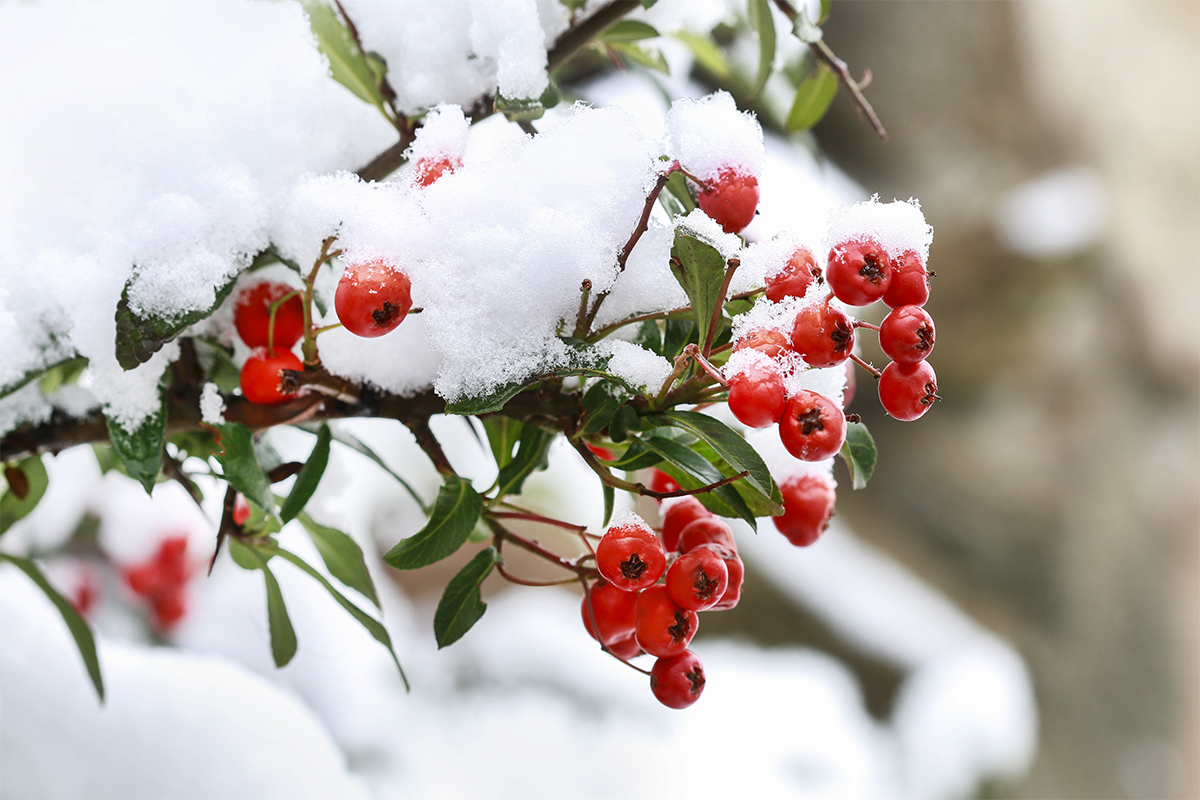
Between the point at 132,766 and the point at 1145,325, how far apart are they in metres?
1.88

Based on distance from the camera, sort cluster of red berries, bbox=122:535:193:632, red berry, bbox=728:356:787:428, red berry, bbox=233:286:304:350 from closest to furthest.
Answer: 1. red berry, bbox=728:356:787:428
2. red berry, bbox=233:286:304:350
3. cluster of red berries, bbox=122:535:193:632

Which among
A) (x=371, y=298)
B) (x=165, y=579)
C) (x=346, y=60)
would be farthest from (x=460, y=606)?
(x=165, y=579)

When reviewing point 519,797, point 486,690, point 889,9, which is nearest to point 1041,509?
point 889,9

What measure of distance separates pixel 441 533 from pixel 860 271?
186 millimetres

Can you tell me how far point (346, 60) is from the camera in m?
0.41

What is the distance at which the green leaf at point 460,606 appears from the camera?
34cm

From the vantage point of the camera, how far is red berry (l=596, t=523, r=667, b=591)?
30 centimetres

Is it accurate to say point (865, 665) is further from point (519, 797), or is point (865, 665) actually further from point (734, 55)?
point (734, 55)

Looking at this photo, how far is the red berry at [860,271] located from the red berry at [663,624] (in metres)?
0.12

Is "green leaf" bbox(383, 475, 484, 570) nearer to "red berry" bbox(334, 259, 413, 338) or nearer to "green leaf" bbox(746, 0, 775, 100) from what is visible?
"red berry" bbox(334, 259, 413, 338)

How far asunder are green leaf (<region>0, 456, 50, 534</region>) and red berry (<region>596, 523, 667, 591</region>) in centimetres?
34

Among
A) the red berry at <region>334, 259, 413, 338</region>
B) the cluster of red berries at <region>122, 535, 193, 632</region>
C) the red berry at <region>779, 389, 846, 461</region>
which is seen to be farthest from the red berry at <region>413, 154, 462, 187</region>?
the cluster of red berries at <region>122, 535, 193, 632</region>

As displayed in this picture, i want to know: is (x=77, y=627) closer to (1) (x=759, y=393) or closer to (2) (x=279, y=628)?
(2) (x=279, y=628)

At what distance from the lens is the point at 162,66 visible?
0.42 m
